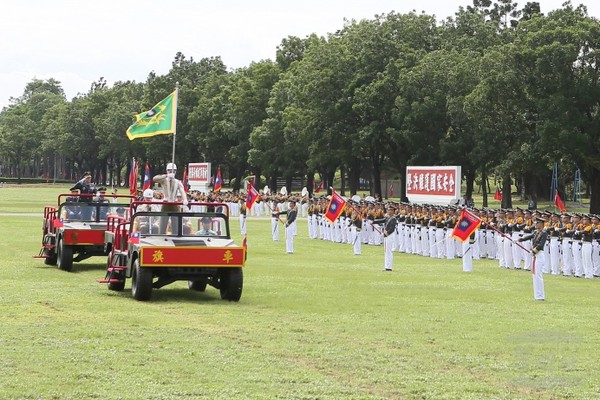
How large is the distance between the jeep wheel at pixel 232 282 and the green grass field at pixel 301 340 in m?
0.30

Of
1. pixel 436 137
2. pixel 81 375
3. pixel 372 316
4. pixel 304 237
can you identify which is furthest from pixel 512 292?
pixel 436 137

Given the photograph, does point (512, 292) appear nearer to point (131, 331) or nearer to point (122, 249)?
point (122, 249)

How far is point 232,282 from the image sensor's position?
20.3m

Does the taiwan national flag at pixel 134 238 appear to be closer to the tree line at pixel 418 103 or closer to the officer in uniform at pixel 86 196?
the officer in uniform at pixel 86 196

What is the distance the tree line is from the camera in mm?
54656

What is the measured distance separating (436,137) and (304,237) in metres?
21.8

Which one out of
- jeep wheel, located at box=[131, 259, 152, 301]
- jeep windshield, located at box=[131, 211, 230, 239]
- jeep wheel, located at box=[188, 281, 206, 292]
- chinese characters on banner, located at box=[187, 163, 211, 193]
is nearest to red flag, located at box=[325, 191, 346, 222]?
jeep wheel, located at box=[188, 281, 206, 292]

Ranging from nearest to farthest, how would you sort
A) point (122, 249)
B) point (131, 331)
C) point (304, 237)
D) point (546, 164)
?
1. point (131, 331)
2. point (122, 249)
3. point (304, 237)
4. point (546, 164)

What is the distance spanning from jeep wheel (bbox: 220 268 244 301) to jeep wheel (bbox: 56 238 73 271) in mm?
7323

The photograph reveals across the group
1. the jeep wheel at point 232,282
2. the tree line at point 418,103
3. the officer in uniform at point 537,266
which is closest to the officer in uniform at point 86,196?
the jeep wheel at point 232,282

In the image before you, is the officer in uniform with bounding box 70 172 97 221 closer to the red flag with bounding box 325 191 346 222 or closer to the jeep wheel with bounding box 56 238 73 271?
the jeep wheel with bounding box 56 238 73 271

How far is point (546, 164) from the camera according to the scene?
58.9 metres

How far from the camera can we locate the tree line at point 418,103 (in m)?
54.7

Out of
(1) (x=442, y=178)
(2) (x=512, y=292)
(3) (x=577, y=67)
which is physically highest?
(3) (x=577, y=67)
